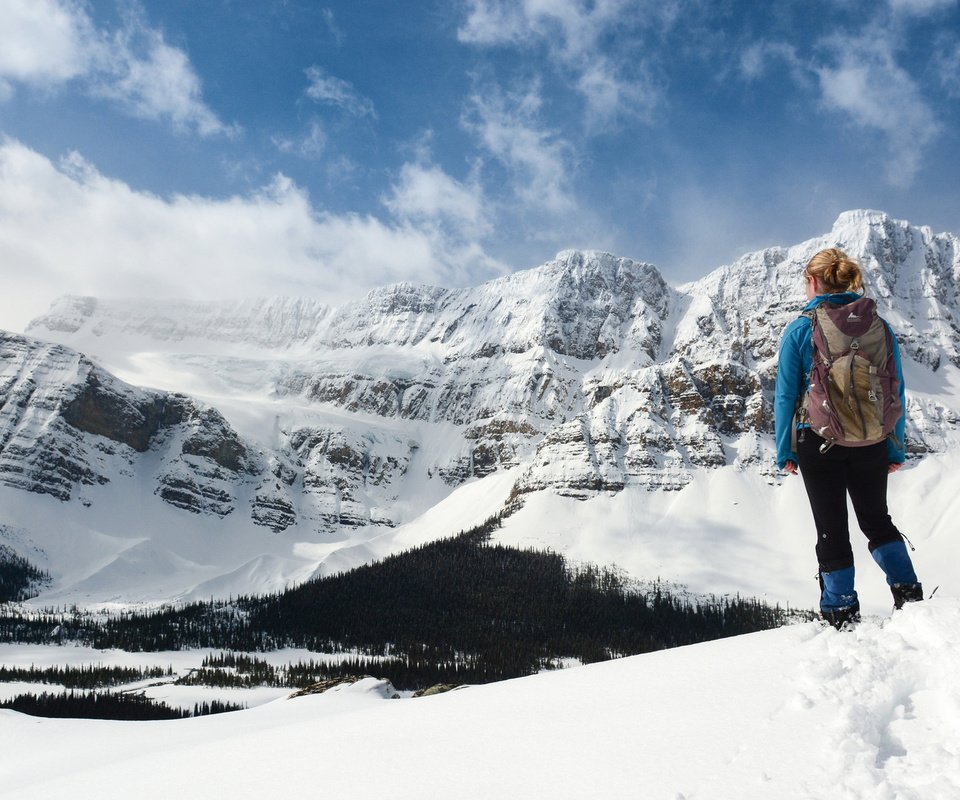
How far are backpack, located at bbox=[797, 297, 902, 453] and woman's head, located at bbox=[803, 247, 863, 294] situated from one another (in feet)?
1.03

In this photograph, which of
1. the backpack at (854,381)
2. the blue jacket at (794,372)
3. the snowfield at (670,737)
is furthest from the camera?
the blue jacket at (794,372)

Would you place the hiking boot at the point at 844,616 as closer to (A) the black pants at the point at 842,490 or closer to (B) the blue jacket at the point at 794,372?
(A) the black pants at the point at 842,490

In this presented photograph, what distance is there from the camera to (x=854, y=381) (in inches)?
209

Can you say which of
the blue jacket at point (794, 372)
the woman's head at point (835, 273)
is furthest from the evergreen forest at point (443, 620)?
the woman's head at point (835, 273)

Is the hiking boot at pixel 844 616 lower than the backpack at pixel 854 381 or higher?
lower

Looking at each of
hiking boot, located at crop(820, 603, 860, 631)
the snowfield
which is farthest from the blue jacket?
the snowfield

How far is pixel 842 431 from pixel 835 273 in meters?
1.41

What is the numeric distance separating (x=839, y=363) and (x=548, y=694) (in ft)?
11.4

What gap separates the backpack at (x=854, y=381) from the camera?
17.3 feet

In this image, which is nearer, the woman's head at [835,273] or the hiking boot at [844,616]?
the hiking boot at [844,616]

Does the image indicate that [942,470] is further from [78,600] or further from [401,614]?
[78,600]

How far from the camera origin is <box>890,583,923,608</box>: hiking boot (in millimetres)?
5379

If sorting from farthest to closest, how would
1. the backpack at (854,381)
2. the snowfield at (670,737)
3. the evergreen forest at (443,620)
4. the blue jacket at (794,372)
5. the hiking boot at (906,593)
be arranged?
the evergreen forest at (443,620) → the blue jacket at (794,372) → the hiking boot at (906,593) → the backpack at (854,381) → the snowfield at (670,737)

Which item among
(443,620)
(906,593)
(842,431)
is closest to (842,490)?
(842,431)
